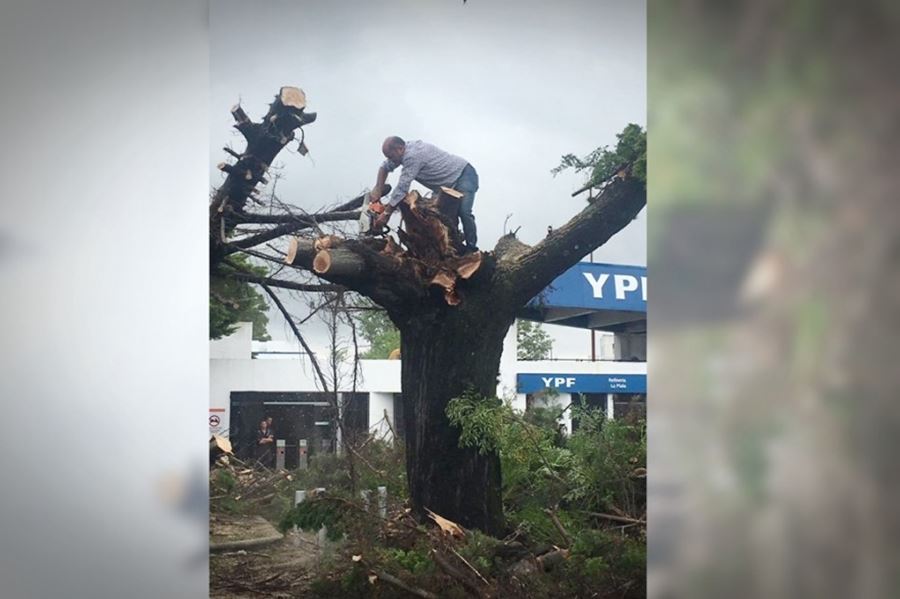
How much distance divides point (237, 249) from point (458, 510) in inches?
44.1

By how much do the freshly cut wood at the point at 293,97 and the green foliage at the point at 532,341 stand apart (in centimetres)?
102

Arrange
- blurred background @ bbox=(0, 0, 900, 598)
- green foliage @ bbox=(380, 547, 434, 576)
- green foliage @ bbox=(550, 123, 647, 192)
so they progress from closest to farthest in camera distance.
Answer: blurred background @ bbox=(0, 0, 900, 598) → green foliage @ bbox=(380, 547, 434, 576) → green foliage @ bbox=(550, 123, 647, 192)

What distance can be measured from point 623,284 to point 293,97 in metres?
1.25

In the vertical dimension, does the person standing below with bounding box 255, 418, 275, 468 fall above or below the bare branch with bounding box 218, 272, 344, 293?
below

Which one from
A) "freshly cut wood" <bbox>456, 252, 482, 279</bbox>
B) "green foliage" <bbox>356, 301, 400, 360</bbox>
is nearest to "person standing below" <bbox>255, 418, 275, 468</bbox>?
"green foliage" <bbox>356, 301, 400, 360</bbox>

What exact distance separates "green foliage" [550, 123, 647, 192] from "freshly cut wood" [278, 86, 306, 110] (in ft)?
2.91

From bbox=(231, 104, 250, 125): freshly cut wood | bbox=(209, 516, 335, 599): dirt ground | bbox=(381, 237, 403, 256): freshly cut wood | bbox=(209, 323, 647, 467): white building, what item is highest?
bbox=(231, 104, 250, 125): freshly cut wood

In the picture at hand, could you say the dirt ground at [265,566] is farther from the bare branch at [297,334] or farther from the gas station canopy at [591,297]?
the gas station canopy at [591,297]

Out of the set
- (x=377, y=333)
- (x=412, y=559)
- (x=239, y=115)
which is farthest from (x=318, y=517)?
(x=239, y=115)

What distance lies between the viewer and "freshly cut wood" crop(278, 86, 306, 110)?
3543mm

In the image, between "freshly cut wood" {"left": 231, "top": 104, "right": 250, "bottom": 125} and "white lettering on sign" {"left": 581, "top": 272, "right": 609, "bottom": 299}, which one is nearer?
"freshly cut wood" {"left": 231, "top": 104, "right": 250, "bottom": 125}

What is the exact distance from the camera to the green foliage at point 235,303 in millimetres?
3537
